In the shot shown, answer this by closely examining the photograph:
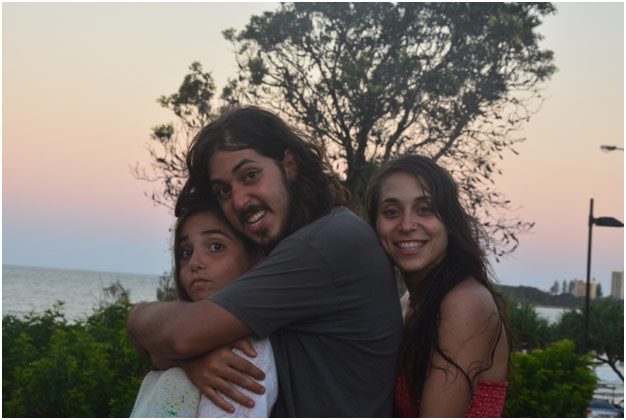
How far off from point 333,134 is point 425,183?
39.0 feet

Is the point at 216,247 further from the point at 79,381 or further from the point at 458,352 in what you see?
the point at 79,381

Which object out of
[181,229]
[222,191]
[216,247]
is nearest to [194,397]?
[216,247]

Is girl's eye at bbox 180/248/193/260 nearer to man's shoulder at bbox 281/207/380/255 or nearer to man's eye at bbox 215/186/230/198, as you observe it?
man's eye at bbox 215/186/230/198

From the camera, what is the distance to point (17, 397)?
847 centimetres

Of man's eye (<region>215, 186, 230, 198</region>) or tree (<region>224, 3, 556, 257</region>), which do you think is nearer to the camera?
man's eye (<region>215, 186, 230, 198</region>)

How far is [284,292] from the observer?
2740mm

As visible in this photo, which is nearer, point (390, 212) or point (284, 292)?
point (284, 292)

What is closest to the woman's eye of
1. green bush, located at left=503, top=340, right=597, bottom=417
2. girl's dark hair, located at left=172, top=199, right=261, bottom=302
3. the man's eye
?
girl's dark hair, located at left=172, top=199, right=261, bottom=302

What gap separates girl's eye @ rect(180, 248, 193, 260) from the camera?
130 inches

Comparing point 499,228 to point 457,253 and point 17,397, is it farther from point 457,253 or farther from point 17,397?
point 457,253

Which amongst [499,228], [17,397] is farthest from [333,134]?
[17,397]

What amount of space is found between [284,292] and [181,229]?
31.9 inches

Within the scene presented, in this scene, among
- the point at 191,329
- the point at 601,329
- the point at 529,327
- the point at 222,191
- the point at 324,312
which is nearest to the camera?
the point at 191,329

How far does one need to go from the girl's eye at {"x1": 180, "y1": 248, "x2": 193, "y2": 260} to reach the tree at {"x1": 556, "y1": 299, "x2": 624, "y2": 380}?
2389 centimetres
